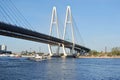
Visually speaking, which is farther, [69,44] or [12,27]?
[69,44]

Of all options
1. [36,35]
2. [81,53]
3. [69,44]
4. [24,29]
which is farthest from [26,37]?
[81,53]

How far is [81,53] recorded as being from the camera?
473 feet

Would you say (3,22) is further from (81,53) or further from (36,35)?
(81,53)

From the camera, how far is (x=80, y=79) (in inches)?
1334

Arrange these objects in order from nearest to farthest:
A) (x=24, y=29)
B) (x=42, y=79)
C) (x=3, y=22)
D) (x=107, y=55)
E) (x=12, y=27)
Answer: (x=42, y=79)
(x=3, y=22)
(x=12, y=27)
(x=24, y=29)
(x=107, y=55)

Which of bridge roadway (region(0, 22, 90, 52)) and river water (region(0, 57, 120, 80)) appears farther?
bridge roadway (region(0, 22, 90, 52))

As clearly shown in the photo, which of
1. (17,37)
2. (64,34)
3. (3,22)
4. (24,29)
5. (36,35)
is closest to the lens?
(3,22)

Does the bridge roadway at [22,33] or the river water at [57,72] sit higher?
the bridge roadway at [22,33]

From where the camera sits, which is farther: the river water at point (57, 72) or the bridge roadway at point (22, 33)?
the bridge roadway at point (22, 33)

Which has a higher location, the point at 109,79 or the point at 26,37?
the point at 26,37

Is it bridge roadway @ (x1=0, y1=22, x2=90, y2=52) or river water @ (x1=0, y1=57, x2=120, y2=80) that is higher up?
bridge roadway @ (x1=0, y1=22, x2=90, y2=52)

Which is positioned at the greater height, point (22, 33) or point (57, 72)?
point (22, 33)

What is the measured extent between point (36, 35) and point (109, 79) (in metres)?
50.1

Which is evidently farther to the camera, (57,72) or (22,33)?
(22,33)
